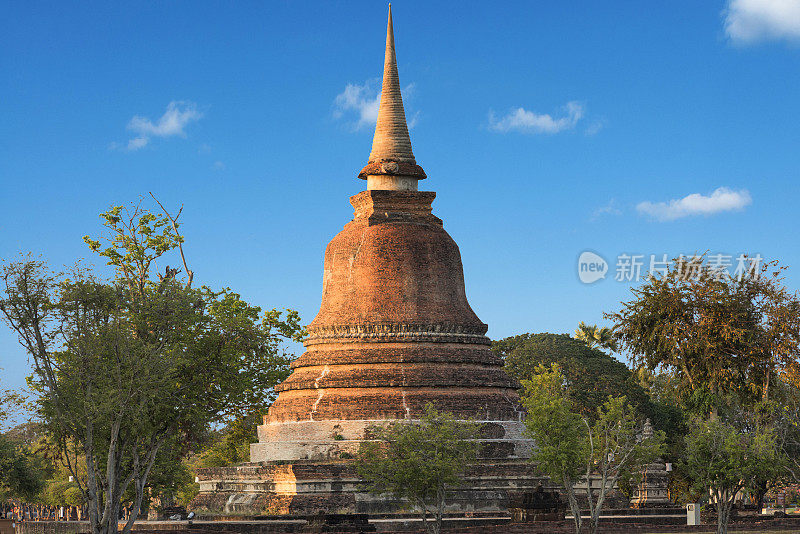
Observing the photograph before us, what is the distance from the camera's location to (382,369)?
118 ft

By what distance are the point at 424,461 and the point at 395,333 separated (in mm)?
9978

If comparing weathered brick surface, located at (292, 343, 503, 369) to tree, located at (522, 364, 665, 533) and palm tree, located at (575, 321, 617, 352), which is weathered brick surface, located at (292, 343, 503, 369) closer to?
tree, located at (522, 364, 665, 533)

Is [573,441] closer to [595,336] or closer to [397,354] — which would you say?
[397,354]

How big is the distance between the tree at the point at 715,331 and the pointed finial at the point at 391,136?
1593 cm

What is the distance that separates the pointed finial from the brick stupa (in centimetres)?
5

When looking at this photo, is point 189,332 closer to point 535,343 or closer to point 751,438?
point 751,438

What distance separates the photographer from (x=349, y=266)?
38.8 meters

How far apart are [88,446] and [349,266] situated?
16.0m

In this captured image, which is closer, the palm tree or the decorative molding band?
the decorative molding band

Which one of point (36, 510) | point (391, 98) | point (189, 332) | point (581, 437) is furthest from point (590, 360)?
point (36, 510)

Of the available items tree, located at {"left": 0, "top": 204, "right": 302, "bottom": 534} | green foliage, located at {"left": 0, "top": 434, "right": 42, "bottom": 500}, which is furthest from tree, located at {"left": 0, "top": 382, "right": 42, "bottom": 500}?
tree, located at {"left": 0, "top": 204, "right": 302, "bottom": 534}

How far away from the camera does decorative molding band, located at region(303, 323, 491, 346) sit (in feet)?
121

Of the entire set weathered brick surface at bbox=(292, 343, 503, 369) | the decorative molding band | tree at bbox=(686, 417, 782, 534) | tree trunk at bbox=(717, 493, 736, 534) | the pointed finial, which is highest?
the pointed finial

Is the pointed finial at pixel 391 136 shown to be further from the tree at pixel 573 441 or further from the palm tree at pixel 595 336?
the palm tree at pixel 595 336
